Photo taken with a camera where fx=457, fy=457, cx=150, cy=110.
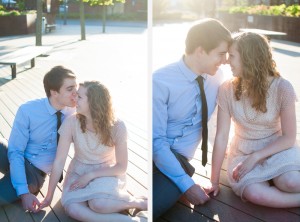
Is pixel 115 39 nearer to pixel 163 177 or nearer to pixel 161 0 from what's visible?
pixel 163 177

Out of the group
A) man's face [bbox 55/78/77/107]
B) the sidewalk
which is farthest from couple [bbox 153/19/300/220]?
man's face [bbox 55/78/77/107]

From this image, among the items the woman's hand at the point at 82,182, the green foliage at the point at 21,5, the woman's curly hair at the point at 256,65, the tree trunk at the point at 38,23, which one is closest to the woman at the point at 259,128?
the woman's curly hair at the point at 256,65

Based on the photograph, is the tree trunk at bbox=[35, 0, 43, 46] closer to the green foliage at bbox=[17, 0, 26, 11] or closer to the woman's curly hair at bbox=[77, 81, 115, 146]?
the green foliage at bbox=[17, 0, 26, 11]

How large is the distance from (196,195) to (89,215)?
428 mm

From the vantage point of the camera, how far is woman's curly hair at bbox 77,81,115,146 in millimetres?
1684

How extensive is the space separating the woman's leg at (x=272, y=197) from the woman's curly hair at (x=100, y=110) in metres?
0.62

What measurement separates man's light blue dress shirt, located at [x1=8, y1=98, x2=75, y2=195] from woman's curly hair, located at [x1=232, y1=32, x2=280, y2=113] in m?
0.71

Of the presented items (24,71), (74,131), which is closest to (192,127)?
(74,131)

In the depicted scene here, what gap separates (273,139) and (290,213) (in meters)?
0.31

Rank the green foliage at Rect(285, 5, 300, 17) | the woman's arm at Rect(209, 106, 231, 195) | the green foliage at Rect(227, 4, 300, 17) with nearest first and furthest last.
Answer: the woman's arm at Rect(209, 106, 231, 195)
the green foliage at Rect(285, 5, 300, 17)
the green foliage at Rect(227, 4, 300, 17)

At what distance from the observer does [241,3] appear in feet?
44.0

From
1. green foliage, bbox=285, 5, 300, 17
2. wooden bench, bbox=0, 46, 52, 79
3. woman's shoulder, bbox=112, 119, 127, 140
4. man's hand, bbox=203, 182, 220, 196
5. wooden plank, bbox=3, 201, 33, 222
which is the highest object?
green foliage, bbox=285, 5, 300, 17

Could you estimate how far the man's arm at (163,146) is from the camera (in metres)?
1.77

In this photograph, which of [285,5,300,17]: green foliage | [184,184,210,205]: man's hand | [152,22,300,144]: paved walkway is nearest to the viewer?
[184,184,210,205]: man's hand
